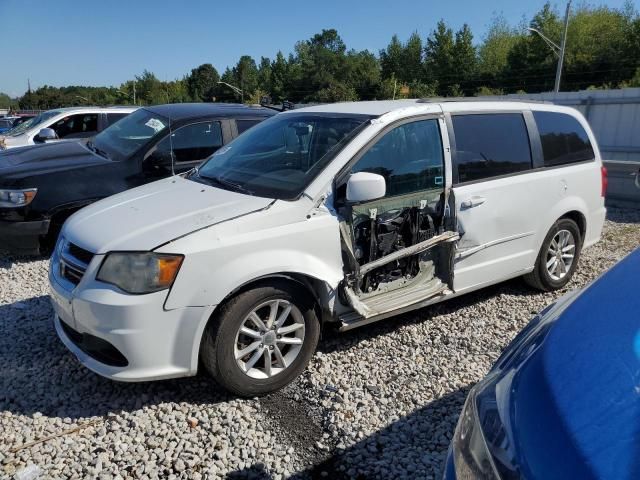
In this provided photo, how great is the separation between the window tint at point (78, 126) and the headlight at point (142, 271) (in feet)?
24.9

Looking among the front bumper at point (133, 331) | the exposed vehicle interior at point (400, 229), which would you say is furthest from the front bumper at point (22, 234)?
the exposed vehicle interior at point (400, 229)

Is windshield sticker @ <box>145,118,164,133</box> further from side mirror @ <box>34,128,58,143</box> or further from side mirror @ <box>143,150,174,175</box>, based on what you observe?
side mirror @ <box>34,128,58,143</box>

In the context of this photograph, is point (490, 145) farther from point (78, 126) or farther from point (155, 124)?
point (78, 126)

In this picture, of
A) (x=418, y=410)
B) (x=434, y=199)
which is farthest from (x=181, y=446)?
(x=434, y=199)

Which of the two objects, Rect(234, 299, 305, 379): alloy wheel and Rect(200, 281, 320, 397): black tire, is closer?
Rect(200, 281, 320, 397): black tire

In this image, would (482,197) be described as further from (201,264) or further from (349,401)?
(201,264)

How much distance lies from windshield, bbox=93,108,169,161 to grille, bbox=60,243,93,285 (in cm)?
286

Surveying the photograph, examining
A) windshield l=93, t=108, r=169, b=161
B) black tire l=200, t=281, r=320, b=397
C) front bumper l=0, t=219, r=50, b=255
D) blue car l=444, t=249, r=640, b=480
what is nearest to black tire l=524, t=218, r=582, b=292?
black tire l=200, t=281, r=320, b=397

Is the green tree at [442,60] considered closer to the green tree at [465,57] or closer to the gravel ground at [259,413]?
the green tree at [465,57]

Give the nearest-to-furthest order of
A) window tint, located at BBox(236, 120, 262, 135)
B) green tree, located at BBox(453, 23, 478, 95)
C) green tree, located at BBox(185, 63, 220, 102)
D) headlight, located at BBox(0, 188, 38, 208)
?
1. headlight, located at BBox(0, 188, 38, 208)
2. window tint, located at BBox(236, 120, 262, 135)
3. green tree, located at BBox(453, 23, 478, 95)
4. green tree, located at BBox(185, 63, 220, 102)

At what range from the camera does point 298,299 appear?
3188 mm

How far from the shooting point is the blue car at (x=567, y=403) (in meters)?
1.17

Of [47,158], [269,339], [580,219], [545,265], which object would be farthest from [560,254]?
[47,158]

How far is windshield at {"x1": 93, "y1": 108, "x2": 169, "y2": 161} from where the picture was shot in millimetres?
6000
